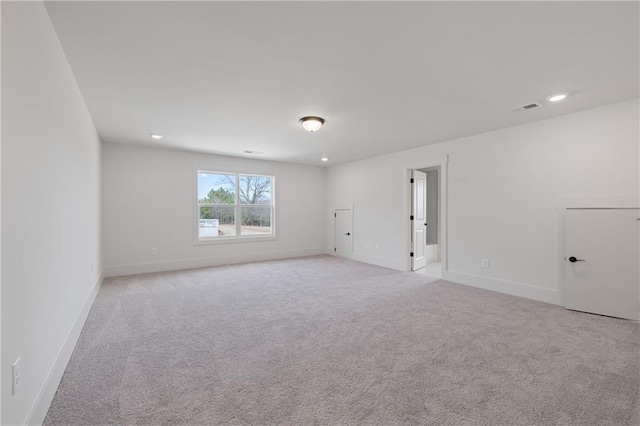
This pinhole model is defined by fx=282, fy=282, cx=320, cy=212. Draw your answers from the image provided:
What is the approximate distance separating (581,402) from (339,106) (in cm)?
326

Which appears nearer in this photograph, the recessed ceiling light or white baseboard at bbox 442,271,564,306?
the recessed ceiling light

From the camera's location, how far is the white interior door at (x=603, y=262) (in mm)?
3156

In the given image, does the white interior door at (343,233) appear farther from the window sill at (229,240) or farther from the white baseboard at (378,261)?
the window sill at (229,240)

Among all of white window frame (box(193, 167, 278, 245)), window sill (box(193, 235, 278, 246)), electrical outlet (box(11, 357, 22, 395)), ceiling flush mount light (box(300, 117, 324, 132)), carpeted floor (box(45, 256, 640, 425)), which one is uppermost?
ceiling flush mount light (box(300, 117, 324, 132))

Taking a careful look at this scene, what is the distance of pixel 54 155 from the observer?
1.97 m

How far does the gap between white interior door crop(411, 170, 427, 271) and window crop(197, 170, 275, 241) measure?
338cm

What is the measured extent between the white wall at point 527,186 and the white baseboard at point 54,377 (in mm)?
5012

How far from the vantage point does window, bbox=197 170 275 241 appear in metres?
6.25

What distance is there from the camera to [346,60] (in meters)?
2.32

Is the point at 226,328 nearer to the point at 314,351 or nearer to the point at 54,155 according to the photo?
the point at 314,351

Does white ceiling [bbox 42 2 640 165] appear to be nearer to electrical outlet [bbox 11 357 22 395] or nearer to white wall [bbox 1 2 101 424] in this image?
white wall [bbox 1 2 101 424]

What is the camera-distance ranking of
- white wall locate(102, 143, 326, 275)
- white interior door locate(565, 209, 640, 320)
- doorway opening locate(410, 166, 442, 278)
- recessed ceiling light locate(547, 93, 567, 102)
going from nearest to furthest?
1. recessed ceiling light locate(547, 93, 567, 102)
2. white interior door locate(565, 209, 640, 320)
3. white wall locate(102, 143, 326, 275)
4. doorway opening locate(410, 166, 442, 278)

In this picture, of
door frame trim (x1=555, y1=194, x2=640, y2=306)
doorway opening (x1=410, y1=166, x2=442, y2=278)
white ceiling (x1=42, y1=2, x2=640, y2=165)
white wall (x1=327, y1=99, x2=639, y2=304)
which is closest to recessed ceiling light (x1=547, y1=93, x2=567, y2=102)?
white ceiling (x1=42, y1=2, x2=640, y2=165)

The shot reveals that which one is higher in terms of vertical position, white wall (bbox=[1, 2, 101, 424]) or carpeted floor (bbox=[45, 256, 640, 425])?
white wall (bbox=[1, 2, 101, 424])
